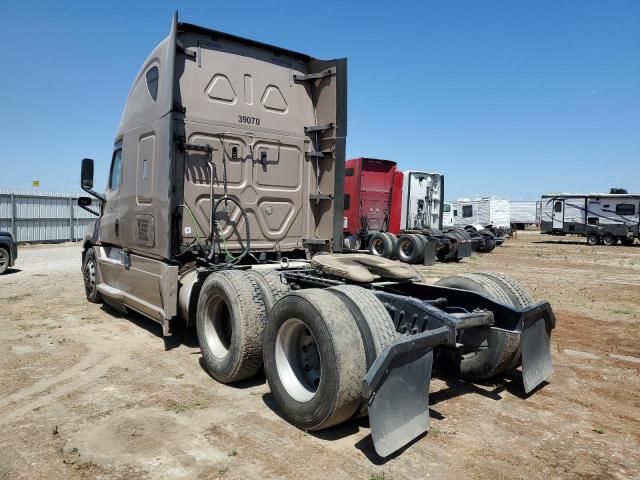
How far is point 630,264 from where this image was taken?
57.2 feet

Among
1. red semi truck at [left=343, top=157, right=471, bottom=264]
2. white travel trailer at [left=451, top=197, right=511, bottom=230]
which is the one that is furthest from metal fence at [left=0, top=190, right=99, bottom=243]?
white travel trailer at [left=451, top=197, right=511, bottom=230]

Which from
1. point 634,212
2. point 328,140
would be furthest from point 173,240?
point 634,212

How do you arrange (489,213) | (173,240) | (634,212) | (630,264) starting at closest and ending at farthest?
1. (173,240)
2. (630,264)
3. (634,212)
4. (489,213)

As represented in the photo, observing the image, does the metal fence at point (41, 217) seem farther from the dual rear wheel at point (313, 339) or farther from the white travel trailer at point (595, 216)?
the white travel trailer at point (595, 216)

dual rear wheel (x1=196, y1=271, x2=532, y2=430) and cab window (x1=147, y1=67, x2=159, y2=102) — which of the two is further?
cab window (x1=147, y1=67, x2=159, y2=102)

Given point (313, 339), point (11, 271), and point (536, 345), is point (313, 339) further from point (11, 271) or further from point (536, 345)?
point (11, 271)

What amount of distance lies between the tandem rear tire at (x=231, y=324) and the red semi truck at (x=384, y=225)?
38.7 feet

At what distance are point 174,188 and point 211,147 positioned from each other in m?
0.65

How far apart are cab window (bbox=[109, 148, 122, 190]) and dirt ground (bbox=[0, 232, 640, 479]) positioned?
214 centimetres

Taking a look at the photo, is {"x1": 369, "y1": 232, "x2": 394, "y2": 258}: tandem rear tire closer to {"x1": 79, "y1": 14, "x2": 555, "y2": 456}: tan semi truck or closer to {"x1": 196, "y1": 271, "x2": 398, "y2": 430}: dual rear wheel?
{"x1": 79, "y1": 14, "x2": 555, "y2": 456}: tan semi truck

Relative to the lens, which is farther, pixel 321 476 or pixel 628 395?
pixel 628 395

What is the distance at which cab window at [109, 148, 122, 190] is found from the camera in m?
6.89

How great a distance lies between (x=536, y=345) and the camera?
163 inches

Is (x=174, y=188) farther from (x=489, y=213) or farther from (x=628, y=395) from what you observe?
(x=489, y=213)
